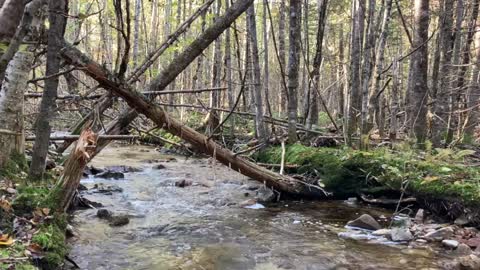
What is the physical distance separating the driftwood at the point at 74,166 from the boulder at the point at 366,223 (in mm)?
3854

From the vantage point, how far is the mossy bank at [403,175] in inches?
247

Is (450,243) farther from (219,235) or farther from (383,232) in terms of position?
(219,235)

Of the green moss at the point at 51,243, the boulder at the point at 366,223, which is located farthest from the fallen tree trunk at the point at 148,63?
the boulder at the point at 366,223

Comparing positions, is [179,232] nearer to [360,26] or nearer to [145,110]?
[145,110]

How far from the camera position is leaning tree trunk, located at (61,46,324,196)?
5.33 metres

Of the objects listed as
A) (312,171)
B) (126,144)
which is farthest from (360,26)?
(126,144)

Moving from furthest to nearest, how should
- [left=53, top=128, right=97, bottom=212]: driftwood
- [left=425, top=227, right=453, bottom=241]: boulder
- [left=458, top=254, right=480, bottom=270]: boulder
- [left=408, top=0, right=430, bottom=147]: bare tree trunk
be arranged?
1. [left=408, top=0, right=430, bottom=147]: bare tree trunk
2. [left=425, top=227, right=453, bottom=241]: boulder
3. [left=53, top=128, right=97, bottom=212]: driftwood
4. [left=458, top=254, right=480, bottom=270]: boulder

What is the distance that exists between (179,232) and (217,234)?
1.80 ft

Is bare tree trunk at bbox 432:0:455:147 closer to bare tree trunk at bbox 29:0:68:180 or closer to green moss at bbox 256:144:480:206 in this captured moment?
green moss at bbox 256:144:480:206

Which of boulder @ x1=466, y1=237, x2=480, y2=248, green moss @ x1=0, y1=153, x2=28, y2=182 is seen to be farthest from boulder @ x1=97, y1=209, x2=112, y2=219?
boulder @ x1=466, y1=237, x2=480, y2=248

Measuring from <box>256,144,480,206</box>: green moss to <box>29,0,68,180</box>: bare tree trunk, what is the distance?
4963mm

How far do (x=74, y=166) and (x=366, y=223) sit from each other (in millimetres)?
4063

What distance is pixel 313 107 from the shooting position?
47.0 feet

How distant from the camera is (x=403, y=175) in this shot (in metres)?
6.94
